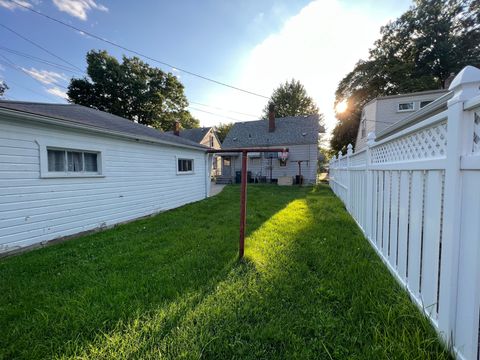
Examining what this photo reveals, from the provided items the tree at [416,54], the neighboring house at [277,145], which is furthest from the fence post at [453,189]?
the tree at [416,54]

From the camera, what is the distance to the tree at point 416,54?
17.8 m

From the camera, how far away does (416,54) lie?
64.2ft

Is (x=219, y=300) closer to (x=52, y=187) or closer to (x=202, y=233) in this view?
(x=202, y=233)

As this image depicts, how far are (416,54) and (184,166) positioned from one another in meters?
24.7

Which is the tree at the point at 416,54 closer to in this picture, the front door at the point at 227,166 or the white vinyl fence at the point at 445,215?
the front door at the point at 227,166

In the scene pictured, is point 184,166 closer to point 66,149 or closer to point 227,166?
point 66,149

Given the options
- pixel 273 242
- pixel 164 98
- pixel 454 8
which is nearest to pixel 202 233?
pixel 273 242

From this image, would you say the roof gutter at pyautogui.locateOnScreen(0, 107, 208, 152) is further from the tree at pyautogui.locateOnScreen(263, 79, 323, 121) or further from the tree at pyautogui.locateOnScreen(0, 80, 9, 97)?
the tree at pyautogui.locateOnScreen(263, 79, 323, 121)

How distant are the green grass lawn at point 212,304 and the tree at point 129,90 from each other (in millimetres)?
26054

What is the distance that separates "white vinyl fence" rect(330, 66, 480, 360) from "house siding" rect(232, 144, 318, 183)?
1557 centimetres

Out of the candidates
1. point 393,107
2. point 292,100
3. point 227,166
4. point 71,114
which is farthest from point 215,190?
point 292,100

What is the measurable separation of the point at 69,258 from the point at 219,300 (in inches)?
113

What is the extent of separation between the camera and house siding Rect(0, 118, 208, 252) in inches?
Result: 140

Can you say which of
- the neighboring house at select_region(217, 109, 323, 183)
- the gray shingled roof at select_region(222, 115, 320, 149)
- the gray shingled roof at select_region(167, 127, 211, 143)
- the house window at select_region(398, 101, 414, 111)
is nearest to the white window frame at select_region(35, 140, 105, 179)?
the neighboring house at select_region(217, 109, 323, 183)
